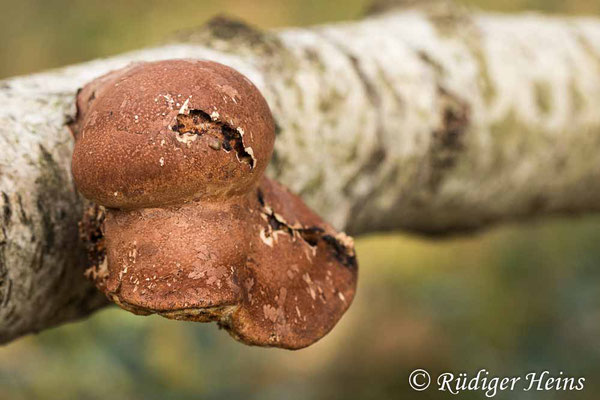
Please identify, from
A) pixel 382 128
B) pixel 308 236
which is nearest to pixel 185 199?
pixel 308 236

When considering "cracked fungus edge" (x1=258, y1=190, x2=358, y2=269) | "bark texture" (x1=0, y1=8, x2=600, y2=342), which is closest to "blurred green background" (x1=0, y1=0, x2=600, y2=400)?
"bark texture" (x1=0, y1=8, x2=600, y2=342)

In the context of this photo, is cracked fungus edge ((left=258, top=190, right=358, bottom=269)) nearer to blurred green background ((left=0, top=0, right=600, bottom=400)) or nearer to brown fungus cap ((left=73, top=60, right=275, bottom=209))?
brown fungus cap ((left=73, top=60, right=275, bottom=209))

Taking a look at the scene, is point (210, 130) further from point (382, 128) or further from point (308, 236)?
point (382, 128)

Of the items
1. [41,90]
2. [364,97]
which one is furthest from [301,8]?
[41,90]

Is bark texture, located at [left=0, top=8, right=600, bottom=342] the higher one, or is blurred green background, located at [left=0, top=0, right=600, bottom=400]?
bark texture, located at [left=0, top=8, right=600, bottom=342]

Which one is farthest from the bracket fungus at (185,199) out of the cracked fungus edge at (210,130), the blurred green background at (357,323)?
the blurred green background at (357,323)

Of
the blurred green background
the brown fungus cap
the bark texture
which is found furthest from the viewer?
the blurred green background

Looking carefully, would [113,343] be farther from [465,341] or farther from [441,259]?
[441,259]
